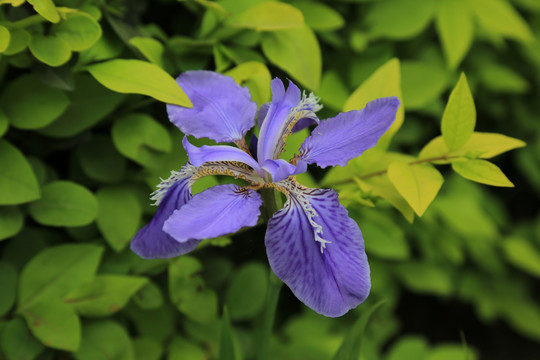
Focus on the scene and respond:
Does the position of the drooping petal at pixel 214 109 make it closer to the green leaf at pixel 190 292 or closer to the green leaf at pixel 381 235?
the green leaf at pixel 190 292

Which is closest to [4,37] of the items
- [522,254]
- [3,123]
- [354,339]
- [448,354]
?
[3,123]

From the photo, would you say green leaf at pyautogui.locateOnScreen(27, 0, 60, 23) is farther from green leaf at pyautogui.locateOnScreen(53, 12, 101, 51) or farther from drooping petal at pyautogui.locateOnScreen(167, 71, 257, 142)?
drooping petal at pyautogui.locateOnScreen(167, 71, 257, 142)

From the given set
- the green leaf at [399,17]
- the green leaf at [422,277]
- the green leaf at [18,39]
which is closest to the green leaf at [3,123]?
the green leaf at [18,39]

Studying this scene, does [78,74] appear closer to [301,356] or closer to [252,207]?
[252,207]

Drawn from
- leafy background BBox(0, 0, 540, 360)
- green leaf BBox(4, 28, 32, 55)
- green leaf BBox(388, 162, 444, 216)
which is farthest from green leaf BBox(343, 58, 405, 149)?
green leaf BBox(4, 28, 32, 55)

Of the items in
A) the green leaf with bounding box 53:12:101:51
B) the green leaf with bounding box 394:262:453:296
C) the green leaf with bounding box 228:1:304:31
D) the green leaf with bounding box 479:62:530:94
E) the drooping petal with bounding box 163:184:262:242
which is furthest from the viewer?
the green leaf with bounding box 394:262:453:296
